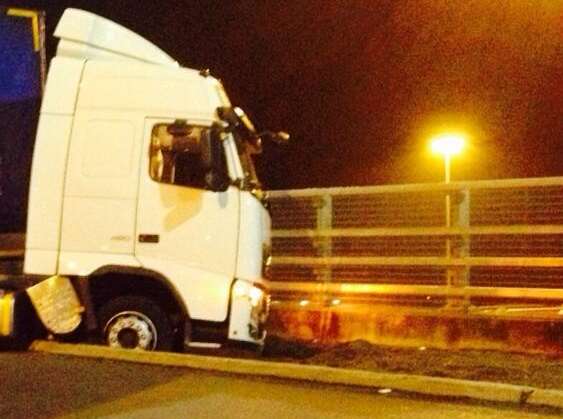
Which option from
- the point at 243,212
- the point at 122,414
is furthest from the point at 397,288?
the point at 122,414

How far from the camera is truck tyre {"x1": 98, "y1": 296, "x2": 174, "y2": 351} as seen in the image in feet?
33.1

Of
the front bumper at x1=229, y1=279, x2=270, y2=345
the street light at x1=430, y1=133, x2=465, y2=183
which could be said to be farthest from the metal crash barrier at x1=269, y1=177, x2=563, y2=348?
the street light at x1=430, y1=133, x2=465, y2=183

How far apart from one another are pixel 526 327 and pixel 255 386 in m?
3.86

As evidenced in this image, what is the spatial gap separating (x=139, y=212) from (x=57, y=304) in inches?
49.0

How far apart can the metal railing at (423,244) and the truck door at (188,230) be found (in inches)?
116

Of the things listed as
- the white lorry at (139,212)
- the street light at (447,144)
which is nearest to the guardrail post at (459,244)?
the white lorry at (139,212)

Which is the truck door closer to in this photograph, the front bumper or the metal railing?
the front bumper

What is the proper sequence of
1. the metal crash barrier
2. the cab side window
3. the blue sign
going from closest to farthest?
the cab side window
the blue sign
the metal crash barrier

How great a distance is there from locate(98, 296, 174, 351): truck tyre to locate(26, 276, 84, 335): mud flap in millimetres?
330

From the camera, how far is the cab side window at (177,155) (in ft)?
32.2

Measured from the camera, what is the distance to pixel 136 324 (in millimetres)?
10117

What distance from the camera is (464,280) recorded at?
11773mm

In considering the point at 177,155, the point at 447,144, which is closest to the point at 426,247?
the point at 177,155

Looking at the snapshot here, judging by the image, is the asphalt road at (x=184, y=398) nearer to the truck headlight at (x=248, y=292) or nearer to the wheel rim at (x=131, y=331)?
the wheel rim at (x=131, y=331)
